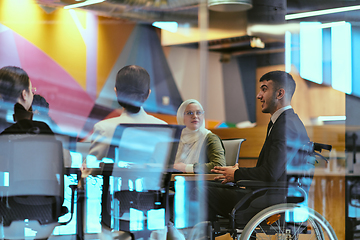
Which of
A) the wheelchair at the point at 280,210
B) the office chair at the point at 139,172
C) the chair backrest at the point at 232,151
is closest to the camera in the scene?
the office chair at the point at 139,172

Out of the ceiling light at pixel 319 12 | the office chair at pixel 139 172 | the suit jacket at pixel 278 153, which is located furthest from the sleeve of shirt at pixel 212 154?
the ceiling light at pixel 319 12

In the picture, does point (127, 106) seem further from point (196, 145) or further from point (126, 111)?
point (196, 145)

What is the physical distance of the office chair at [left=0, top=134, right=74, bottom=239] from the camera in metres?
2.06

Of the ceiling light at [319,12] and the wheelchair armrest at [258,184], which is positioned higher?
the ceiling light at [319,12]

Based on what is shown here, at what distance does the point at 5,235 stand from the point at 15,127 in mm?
639

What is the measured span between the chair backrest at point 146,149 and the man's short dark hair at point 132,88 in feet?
0.60

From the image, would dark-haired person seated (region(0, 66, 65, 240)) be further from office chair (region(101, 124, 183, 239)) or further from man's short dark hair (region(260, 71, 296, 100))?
man's short dark hair (region(260, 71, 296, 100))

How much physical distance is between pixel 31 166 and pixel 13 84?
634mm

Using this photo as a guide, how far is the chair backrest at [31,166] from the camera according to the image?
2062 mm

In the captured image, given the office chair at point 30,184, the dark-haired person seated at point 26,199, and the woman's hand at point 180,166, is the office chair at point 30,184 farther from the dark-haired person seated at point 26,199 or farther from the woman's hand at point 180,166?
the woman's hand at point 180,166

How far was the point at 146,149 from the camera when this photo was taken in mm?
2070

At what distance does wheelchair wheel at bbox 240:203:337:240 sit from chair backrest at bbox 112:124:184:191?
57 centimetres

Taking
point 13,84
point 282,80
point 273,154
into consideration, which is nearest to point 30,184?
point 13,84

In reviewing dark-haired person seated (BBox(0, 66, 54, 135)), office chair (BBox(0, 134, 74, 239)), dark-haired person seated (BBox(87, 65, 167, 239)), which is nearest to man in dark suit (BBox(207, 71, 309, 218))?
dark-haired person seated (BBox(87, 65, 167, 239))
